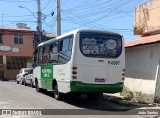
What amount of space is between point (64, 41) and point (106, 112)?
4586mm

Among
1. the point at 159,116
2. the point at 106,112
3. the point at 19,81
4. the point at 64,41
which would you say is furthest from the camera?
the point at 19,81

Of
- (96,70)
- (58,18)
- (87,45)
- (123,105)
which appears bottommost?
(123,105)

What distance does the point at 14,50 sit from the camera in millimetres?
52438

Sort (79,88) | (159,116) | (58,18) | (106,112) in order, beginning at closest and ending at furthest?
(159,116) < (106,112) < (79,88) < (58,18)

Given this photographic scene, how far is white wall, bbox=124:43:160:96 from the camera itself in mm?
16906

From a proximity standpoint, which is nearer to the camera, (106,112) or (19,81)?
(106,112)

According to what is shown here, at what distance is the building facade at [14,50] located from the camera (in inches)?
2036

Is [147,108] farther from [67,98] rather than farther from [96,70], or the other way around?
[67,98]

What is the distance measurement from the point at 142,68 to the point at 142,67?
51mm

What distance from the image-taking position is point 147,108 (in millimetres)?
14273

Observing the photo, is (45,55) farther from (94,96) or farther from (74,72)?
(74,72)

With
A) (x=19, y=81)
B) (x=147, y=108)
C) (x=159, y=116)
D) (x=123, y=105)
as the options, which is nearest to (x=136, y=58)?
(x=123, y=105)

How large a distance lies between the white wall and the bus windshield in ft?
6.84

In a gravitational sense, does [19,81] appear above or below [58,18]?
below
